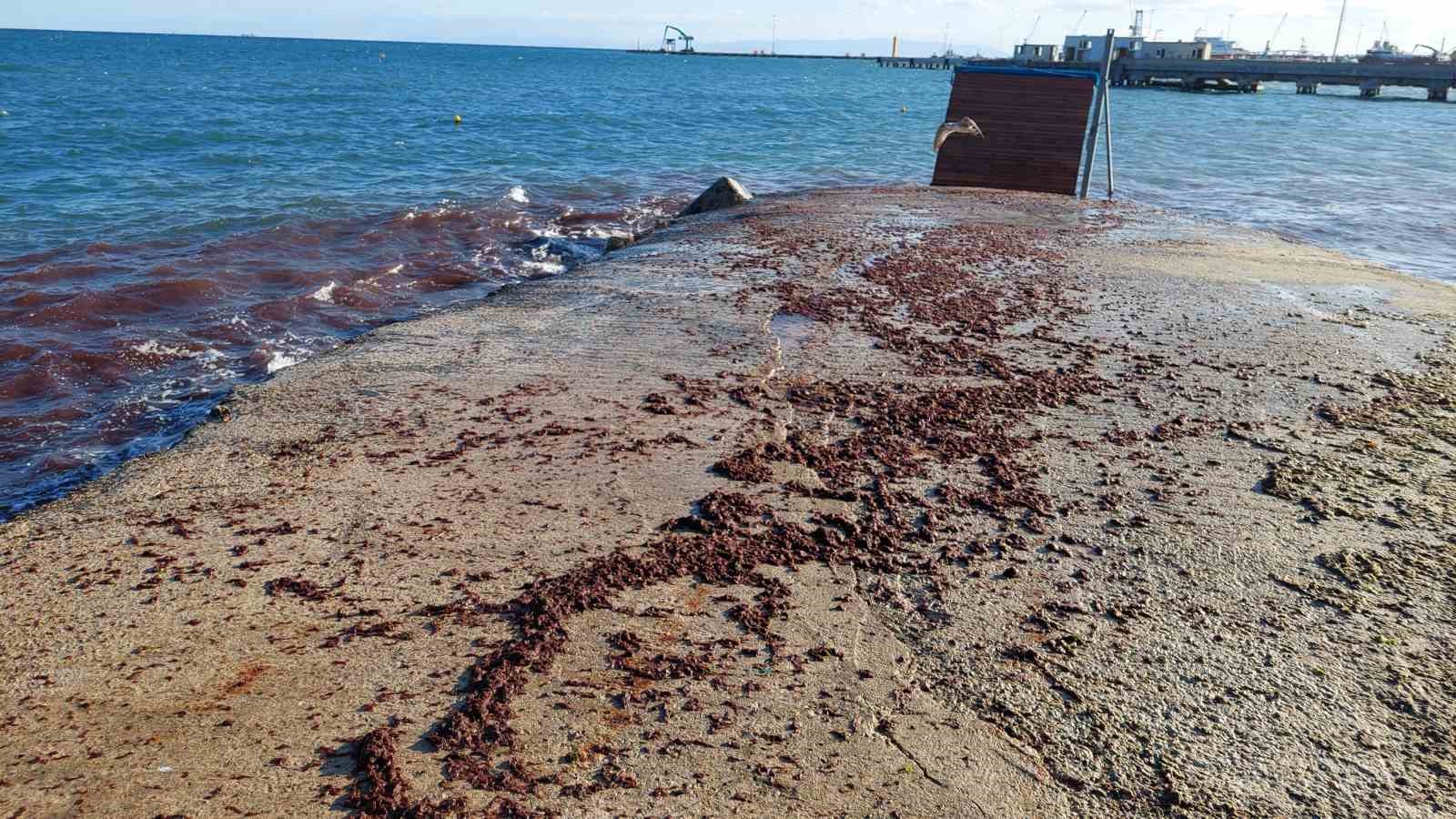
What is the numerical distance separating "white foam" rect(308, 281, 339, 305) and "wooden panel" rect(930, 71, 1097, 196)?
9.39 m

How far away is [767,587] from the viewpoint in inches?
152

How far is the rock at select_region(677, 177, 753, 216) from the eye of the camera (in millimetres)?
13898

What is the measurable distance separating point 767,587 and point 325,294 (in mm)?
8103

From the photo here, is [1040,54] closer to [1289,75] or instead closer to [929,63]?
[1289,75]

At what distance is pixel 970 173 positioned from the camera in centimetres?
1498

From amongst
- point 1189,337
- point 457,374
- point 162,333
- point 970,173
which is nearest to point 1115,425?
point 1189,337

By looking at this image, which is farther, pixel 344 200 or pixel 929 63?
pixel 929 63

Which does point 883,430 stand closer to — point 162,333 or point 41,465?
point 41,465

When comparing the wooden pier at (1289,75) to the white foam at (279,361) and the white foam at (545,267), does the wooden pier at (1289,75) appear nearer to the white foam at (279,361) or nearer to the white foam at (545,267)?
the white foam at (545,267)

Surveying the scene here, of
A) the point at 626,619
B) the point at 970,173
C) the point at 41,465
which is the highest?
the point at 970,173

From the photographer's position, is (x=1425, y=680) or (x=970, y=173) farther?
(x=970, y=173)

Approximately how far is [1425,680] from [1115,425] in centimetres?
232

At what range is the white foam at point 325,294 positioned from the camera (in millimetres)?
10133

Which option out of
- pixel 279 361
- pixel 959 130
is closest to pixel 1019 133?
pixel 959 130
